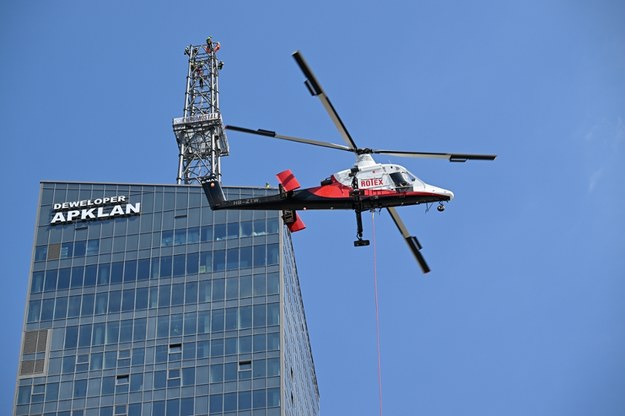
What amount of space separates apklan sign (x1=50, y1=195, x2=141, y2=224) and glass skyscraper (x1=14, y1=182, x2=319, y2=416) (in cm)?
8

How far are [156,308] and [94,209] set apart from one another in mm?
10262

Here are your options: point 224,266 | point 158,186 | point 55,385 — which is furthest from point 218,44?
point 55,385

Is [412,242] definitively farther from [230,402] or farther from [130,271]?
[130,271]

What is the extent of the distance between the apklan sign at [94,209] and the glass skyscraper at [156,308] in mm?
77

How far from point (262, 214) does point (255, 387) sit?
44.0 feet

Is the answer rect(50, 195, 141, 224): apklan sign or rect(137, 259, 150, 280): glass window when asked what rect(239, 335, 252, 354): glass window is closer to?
rect(137, 259, 150, 280): glass window

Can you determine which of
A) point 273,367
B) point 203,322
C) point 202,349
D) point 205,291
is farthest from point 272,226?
point 273,367

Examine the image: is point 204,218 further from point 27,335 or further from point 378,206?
point 378,206

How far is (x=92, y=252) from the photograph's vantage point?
90750mm

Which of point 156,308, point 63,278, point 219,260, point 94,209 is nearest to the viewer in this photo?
point 156,308

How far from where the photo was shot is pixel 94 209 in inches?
3634

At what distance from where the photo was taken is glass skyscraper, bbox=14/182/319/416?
83625mm

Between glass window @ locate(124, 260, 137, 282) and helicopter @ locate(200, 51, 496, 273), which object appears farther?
glass window @ locate(124, 260, 137, 282)

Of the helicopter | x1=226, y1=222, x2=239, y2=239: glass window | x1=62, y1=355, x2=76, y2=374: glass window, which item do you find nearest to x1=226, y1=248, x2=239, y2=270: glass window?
x1=226, y1=222, x2=239, y2=239: glass window
